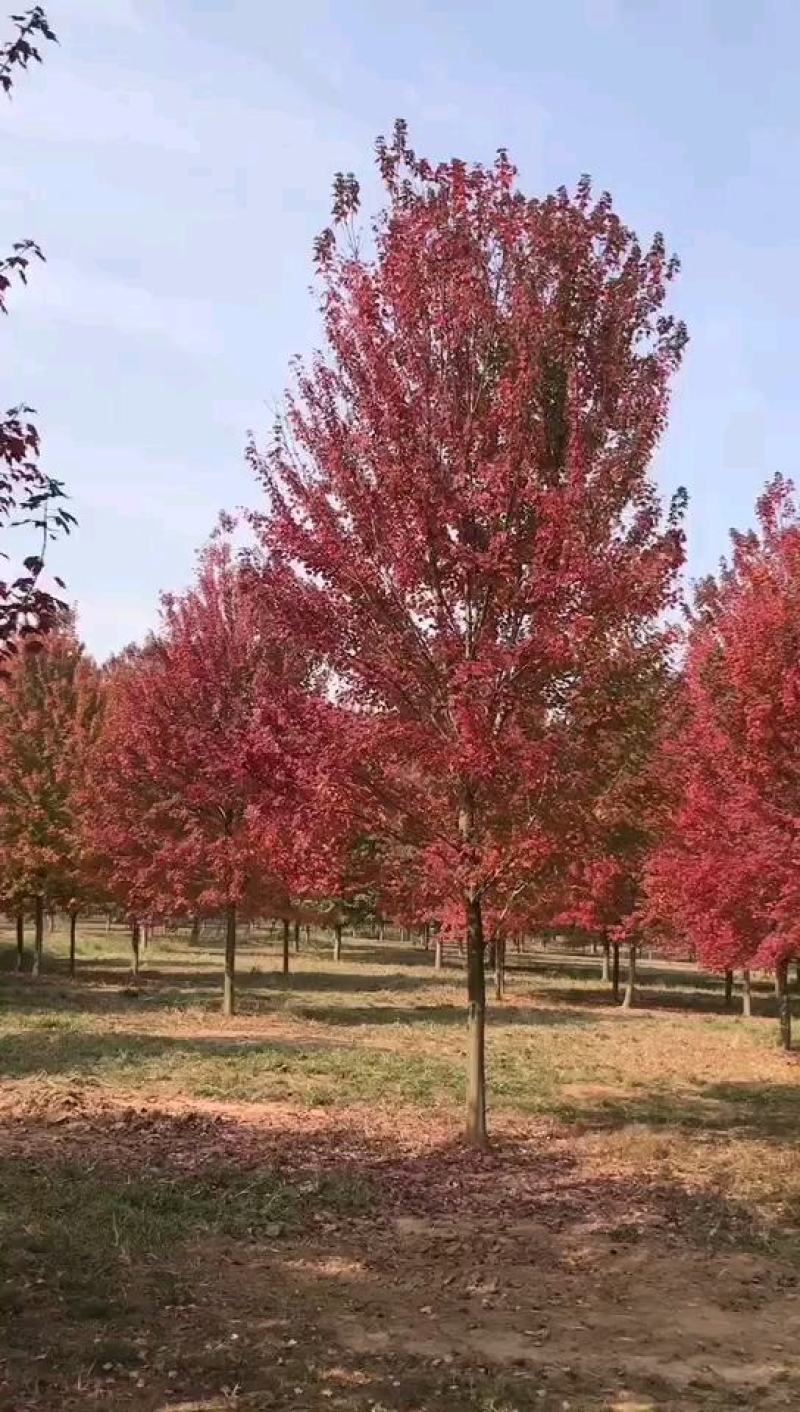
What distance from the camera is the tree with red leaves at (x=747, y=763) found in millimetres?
15656

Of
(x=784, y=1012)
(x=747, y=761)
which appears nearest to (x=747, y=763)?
(x=747, y=761)

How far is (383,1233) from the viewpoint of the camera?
25.1ft

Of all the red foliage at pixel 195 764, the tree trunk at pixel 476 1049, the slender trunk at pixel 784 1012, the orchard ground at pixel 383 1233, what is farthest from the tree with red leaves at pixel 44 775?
the tree trunk at pixel 476 1049

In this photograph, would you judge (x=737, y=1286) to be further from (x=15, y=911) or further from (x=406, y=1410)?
(x=15, y=911)

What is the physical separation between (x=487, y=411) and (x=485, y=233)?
5.26 ft

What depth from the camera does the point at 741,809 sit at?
53.2 feet

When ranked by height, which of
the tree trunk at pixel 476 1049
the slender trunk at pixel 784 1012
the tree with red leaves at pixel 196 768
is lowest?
the slender trunk at pixel 784 1012

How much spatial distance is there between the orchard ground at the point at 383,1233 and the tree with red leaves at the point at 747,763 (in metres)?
2.84

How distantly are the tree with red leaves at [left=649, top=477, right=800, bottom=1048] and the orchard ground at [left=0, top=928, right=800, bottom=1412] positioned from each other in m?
2.84

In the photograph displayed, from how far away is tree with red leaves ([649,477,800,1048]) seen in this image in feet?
51.4

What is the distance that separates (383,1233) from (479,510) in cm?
565

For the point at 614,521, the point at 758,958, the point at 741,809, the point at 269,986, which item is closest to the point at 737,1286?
the point at 614,521

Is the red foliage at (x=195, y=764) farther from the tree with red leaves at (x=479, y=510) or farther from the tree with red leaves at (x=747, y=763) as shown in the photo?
the tree with red leaves at (x=479, y=510)

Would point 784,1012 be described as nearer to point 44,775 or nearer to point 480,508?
point 480,508
